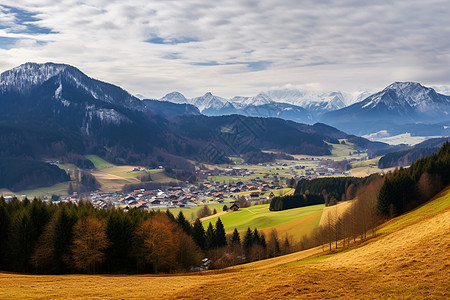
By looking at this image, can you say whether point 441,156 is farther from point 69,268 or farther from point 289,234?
point 69,268

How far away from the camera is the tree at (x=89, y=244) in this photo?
135ft

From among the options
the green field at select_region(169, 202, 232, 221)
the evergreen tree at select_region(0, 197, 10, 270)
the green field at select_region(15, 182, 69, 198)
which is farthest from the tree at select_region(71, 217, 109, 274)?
the green field at select_region(15, 182, 69, 198)

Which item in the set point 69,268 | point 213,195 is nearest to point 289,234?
point 69,268

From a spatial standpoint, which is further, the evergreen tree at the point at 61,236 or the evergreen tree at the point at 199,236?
the evergreen tree at the point at 199,236

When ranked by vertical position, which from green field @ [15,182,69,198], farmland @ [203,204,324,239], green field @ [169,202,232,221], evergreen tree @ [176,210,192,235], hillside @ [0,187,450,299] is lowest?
green field @ [169,202,232,221]

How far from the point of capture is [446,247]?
2488 centimetres

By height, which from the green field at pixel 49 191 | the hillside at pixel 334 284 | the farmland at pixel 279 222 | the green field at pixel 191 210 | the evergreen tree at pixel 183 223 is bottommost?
the green field at pixel 191 210

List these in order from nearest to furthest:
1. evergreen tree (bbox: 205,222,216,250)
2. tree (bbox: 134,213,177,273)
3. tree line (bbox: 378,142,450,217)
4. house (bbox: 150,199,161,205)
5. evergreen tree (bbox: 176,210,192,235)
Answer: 1. tree (bbox: 134,213,177,273)
2. tree line (bbox: 378,142,450,217)
3. evergreen tree (bbox: 176,210,192,235)
4. evergreen tree (bbox: 205,222,216,250)
5. house (bbox: 150,199,161,205)

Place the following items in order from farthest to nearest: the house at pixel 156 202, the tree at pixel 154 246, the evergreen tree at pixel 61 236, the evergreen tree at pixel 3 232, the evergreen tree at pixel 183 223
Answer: the house at pixel 156 202, the evergreen tree at pixel 183 223, the evergreen tree at pixel 3 232, the tree at pixel 154 246, the evergreen tree at pixel 61 236

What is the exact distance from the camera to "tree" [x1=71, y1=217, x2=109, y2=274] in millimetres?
41219

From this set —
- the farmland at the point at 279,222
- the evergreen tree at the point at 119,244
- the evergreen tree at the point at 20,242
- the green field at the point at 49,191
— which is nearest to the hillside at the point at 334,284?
the evergreen tree at the point at 119,244

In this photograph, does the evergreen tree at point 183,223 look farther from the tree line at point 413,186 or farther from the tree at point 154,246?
the tree line at point 413,186

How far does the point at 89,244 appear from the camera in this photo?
137ft

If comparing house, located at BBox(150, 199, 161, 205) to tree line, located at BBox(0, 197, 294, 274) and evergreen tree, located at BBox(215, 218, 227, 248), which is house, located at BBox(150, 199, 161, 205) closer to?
evergreen tree, located at BBox(215, 218, 227, 248)
